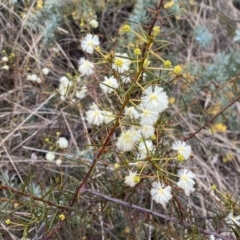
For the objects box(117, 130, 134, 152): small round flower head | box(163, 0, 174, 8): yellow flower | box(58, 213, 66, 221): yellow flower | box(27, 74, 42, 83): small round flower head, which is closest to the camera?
box(117, 130, 134, 152): small round flower head

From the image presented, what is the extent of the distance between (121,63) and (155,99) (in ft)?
0.33

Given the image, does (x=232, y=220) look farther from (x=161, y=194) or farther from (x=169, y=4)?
(x=169, y=4)

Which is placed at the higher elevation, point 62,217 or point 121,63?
point 121,63

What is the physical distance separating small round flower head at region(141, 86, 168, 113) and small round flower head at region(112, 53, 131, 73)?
76mm

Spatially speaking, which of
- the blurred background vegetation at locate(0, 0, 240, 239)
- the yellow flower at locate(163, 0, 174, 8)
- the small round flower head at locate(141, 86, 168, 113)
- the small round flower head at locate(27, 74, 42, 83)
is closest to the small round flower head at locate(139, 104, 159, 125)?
the small round flower head at locate(141, 86, 168, 113)

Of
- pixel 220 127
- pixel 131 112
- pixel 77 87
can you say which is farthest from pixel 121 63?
pixel 220 127

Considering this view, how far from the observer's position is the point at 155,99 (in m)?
0.83

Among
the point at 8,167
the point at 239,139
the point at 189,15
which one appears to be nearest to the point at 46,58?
the point at 8,167

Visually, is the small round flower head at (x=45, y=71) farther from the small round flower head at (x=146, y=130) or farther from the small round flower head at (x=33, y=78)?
the small round flower head at (x=146, y=130)

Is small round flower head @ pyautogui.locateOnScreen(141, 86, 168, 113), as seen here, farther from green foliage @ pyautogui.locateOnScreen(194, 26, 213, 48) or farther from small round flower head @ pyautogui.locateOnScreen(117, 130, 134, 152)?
green foliage @ pyautogui.locateOnScreen(194, 26, 213, 48)

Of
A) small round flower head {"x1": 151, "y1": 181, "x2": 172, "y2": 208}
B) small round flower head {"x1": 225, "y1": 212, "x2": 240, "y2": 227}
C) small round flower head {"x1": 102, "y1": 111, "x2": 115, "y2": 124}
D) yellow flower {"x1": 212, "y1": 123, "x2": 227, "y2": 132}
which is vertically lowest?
yellow flower {"x1": 212, "y1": 123, "x2": 227, "y2": 132}

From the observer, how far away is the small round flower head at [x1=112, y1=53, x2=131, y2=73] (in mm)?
873

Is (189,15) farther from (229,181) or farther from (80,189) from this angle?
(80,189)

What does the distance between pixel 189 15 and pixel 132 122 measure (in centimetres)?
134
